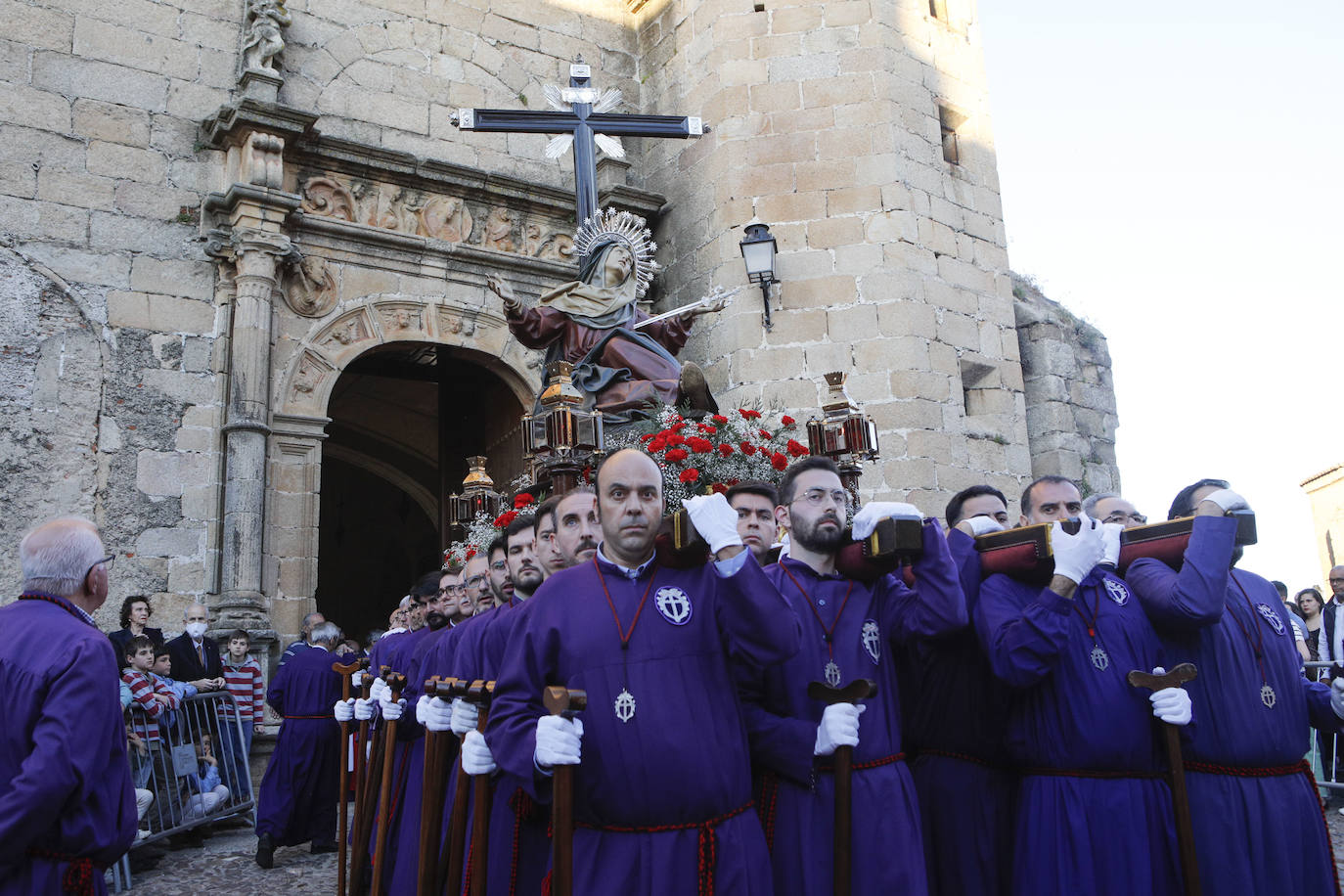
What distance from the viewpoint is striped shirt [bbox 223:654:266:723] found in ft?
25.7

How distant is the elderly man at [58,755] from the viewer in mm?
2695

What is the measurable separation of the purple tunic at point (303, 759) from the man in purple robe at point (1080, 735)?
4915 mm

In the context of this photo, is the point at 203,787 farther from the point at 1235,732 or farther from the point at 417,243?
the point at 1235,732

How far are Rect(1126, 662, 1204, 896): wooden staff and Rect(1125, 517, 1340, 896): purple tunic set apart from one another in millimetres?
113

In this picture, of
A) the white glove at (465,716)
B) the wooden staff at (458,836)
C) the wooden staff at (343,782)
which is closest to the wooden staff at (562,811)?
the white glove at (465,716)

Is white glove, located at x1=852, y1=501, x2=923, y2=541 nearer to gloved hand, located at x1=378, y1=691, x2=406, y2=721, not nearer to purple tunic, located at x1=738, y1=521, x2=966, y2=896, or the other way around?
purple tunic, located at x1=738, y1=521, x2=966, y2=896

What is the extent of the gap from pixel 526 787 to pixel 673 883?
0.46 meters

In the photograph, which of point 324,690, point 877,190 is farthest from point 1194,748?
point 877,190

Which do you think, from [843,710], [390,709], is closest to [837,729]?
[843,710]

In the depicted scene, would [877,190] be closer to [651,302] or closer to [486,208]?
[651,302]

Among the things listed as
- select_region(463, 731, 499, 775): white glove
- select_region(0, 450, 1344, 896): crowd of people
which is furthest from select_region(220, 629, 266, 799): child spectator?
select_region(463, 731, 499, 775): white glove

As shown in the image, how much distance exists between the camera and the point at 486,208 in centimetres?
1065

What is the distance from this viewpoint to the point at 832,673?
3184 millimetres

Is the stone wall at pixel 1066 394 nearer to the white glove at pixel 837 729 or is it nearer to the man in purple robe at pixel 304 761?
the man in purple robe at pixel 304 761
